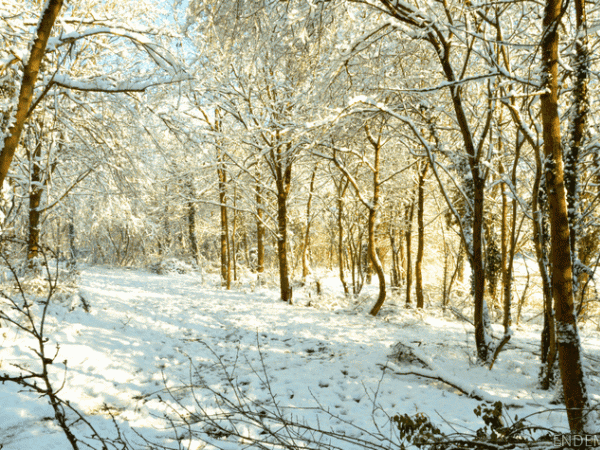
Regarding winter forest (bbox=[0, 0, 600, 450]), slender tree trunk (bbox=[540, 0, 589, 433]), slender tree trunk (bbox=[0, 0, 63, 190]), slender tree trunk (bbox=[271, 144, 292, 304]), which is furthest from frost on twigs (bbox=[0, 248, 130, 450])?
slender tree trunk (bbox=[271, 144, 292, 304])

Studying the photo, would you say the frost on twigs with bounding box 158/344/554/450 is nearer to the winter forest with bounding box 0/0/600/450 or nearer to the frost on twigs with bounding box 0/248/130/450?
the winter forest with bounding box 0/0/600/450

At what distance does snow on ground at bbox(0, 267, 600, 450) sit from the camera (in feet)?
9.96

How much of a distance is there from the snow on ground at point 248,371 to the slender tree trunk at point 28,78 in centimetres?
223

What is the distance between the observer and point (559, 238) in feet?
7.89

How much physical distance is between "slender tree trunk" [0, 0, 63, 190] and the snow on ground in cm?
223

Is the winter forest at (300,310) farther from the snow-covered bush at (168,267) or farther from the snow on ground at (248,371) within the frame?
the snow-covered bush at (168,267)

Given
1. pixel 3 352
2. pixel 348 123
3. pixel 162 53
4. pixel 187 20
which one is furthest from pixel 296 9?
pixel 3 352

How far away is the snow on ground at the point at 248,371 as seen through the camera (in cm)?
304

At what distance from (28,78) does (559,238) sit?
15.5 feet

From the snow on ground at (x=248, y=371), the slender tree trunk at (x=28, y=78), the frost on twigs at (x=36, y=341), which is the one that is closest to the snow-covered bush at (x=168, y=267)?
the snow on ground at (x=248, y=371)

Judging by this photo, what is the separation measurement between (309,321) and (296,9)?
5862 mm

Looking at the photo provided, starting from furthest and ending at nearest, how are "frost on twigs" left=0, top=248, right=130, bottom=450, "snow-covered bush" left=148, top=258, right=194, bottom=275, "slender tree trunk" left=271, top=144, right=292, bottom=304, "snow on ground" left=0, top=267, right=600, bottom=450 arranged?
"snow-covered bush" left=148, top=258, right=194, bottom=275
"slender tree trunk" left=271, top=144, right=292, bottom=304
"snow on ground" left=0, top=267, right=600, bottom=450
"frost on twigs" left=0, top=248, right=130, bottom=450

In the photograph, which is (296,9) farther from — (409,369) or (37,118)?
(37,118)

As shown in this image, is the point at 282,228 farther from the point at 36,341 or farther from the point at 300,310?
the point at 36,341
